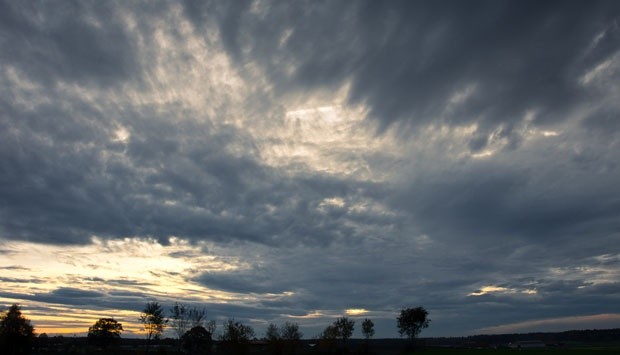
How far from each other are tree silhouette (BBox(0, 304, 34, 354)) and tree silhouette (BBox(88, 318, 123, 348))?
59.8 m

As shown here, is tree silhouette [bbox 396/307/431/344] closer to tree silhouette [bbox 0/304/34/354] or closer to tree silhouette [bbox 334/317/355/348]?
tree silhouette [bbox 334/317/355/348]

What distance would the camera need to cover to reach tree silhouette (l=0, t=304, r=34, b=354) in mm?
104200

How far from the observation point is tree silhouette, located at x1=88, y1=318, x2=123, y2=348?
16625 cm

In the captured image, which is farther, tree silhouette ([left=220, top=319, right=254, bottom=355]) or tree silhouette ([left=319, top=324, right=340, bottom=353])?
tree silhouette ([left=319, top=324, right=340, bottom=353])

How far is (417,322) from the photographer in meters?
179

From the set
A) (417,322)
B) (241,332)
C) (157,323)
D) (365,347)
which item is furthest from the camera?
(417,322)

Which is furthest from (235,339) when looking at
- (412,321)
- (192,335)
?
(412,321)

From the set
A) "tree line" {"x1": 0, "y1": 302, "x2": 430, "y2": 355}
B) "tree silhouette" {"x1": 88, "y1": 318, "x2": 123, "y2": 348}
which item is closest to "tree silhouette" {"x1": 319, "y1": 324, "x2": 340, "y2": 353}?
"tree line" {"x1": 0, "y1": 302, "x2": 430, "y2": 355}

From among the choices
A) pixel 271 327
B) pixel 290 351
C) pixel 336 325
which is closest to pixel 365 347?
pixel 336 325

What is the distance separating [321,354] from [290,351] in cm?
2641

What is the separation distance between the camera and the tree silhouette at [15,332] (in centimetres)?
10420

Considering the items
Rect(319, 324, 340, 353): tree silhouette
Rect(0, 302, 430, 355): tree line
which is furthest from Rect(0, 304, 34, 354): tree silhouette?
Rect(319, 324, 340, 353): tree silhouette

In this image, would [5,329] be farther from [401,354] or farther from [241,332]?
[401,354]

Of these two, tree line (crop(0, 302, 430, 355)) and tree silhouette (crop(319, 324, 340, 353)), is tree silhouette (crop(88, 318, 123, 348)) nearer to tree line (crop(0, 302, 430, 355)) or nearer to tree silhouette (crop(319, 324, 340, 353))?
tree line (crop(0, 302, 430, 355))
